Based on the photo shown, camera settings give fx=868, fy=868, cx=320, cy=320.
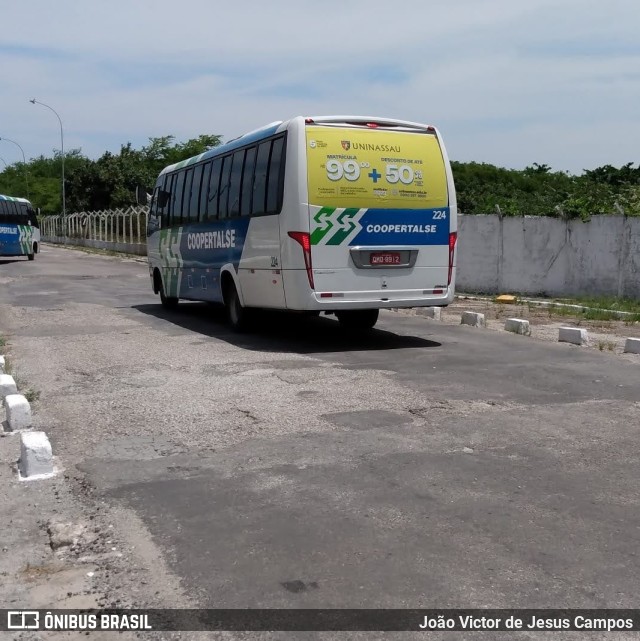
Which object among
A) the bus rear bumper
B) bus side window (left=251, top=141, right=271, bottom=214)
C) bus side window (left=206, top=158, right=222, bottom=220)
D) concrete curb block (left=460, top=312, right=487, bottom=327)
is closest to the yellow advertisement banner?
bus side window (left=251, top=141, right=271, bottom=214)

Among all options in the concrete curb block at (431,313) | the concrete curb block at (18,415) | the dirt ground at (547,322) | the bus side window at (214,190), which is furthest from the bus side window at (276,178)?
the concrete curb block at (18,415)

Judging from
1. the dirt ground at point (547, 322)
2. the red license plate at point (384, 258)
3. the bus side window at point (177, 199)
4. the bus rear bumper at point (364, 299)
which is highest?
the bus side window at point (177, 199)

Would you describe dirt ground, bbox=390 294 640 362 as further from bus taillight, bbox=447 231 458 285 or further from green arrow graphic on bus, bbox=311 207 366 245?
green arrow graphic on bus, bbox=311 207 366 245

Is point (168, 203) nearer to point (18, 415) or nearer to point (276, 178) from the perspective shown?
point (276, 178)

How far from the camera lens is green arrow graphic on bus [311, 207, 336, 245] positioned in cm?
1096

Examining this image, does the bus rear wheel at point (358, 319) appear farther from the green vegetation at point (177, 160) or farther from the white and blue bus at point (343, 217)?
Result: the green vegetation at point (177, 160)

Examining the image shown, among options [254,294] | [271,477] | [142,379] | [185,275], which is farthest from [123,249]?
[271,477]

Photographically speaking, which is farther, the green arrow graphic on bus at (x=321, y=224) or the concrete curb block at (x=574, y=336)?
the concrete curb block at (x=574, y=336)

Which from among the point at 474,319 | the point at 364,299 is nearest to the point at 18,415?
the point at 364,299

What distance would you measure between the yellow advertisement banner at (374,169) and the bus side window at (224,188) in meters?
2.69

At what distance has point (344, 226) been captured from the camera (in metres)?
11.1

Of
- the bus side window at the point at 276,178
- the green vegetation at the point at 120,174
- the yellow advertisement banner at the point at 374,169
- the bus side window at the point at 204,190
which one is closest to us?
the yellow advertisement banner at the point at 374,169

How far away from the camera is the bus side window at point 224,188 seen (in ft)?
44.0

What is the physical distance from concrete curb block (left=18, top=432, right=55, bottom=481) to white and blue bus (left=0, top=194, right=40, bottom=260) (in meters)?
34.4
